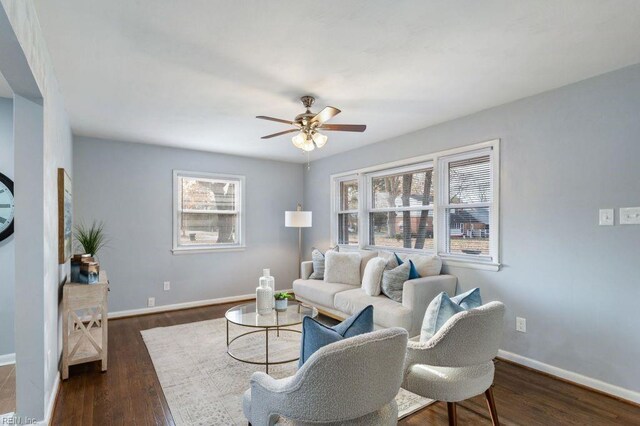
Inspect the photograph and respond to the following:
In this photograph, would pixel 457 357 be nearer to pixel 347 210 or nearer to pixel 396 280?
pixel 396 280

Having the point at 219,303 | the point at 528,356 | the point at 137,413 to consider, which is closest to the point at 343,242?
the point at 219,303

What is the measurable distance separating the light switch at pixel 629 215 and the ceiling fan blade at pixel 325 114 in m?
2.27

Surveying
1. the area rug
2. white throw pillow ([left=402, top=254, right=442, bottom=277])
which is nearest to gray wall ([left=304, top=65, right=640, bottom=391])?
white throw pillow ([left=402, top=254, right=442, bottom=277])

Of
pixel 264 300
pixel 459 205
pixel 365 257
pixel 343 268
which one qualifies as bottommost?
pixel 264 300

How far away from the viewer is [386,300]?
3.55m

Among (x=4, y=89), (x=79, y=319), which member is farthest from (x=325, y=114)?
(x=4, y=89)

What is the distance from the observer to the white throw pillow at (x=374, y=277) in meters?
3.77

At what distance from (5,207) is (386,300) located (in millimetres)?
3751

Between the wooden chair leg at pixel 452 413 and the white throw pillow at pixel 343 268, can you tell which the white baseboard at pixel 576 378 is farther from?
the white throw pillow at pixel 343 268

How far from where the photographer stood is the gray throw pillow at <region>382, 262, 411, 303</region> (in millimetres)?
3572

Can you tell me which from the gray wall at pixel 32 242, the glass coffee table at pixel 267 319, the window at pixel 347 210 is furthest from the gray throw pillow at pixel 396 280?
the gray wall at pixel 32 242

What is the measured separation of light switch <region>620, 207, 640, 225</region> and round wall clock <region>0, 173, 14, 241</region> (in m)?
5.15

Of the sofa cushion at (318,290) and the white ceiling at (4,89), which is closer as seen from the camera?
the white ceiling at (4,89)

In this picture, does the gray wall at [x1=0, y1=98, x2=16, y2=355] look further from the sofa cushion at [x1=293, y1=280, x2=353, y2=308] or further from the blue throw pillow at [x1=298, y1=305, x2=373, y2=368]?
the blue throw pillow at [x1=298, y1=305, x2=373, y2=368]
